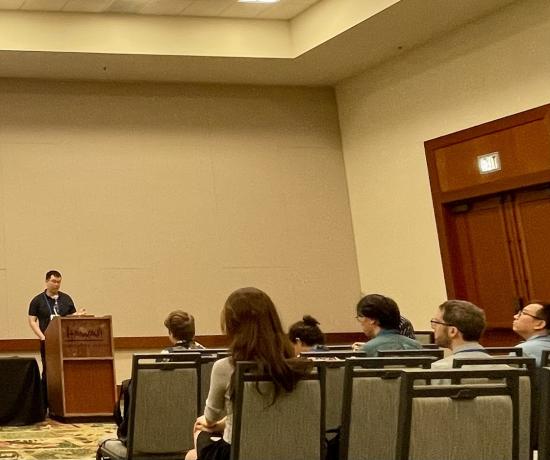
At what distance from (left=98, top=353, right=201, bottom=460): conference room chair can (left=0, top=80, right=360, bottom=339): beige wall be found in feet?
22.1

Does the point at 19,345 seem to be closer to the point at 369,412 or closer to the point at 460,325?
the point at 460,325

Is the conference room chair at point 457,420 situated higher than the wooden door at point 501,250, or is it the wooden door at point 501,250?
the wooden door at point 501,250

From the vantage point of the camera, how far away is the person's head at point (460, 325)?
4.38 m

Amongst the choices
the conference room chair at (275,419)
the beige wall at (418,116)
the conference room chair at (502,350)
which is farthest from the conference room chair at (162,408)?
the beige wall at (418,116)

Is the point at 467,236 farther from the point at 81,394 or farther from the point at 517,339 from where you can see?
the point at 81,394

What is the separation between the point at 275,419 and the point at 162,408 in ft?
4.26

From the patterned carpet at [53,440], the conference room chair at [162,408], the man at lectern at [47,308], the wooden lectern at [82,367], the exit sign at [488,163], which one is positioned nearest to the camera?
the conference room chair at [162,408]

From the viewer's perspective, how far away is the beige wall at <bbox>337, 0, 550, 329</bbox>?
10398 mm

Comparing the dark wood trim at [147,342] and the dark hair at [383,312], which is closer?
the dark hair at [383,312]

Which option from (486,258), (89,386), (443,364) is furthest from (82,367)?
(443,364)

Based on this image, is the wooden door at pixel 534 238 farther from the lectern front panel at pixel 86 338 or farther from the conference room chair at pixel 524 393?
the conference room chair at pixel 524 393

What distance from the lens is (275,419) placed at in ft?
11.5

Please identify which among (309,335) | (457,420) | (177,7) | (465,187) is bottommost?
(457,420)

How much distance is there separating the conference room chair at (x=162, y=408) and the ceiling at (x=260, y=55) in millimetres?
6436
